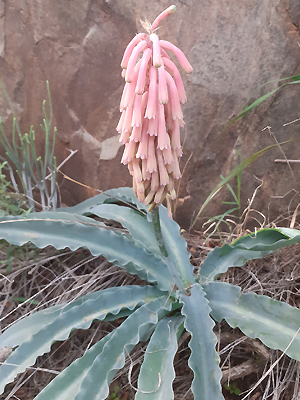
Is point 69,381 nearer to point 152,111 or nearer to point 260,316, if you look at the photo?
point 260,316

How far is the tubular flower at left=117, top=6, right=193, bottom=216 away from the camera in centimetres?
84

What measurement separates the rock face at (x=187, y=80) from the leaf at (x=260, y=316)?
519mm

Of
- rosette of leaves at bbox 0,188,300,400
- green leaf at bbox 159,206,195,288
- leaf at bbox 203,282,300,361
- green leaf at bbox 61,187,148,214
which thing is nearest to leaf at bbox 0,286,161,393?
rosette of leaves at bbox 0,188,300,400

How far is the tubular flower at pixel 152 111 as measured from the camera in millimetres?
837

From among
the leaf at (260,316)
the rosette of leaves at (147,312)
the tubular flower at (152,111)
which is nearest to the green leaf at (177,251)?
the rosette of leaves at (147,312)

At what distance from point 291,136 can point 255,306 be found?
728 mm

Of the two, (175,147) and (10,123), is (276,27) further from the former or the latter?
(10,123)

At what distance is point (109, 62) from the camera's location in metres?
1.47

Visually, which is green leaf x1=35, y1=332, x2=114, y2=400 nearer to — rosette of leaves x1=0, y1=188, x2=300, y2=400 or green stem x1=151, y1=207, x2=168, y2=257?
rosette of leaves x1=0, y1=188, x2=300, y2=400

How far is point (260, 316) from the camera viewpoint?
3.43 feet

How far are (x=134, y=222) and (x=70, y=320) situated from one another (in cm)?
50

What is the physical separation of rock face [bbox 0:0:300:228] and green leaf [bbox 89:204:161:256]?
0.25 meters

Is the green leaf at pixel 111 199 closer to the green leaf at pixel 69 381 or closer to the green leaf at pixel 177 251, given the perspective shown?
the green leaf at pixel 177 251

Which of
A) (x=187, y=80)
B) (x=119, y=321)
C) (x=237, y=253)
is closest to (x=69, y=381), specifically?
(x=119, y=321)
